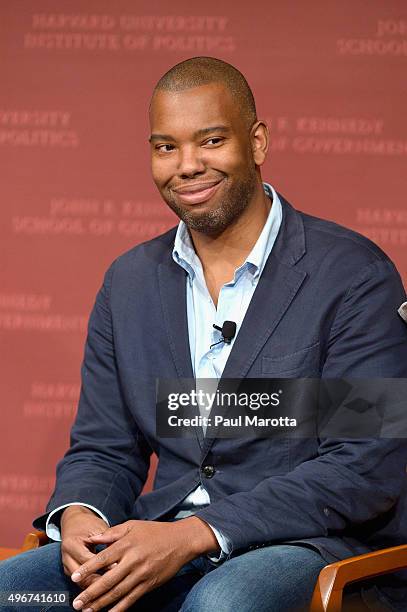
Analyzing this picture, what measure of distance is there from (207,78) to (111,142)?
1.24 meters

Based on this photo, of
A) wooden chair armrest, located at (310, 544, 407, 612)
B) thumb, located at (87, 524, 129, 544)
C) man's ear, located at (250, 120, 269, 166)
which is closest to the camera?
wooden chair armrest, located at (310, 544, 407, 612)

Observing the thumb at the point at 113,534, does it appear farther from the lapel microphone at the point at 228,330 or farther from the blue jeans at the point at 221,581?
the lapel microphone at the point at 228,330

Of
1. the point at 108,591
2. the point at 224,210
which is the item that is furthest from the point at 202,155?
the point at 108,591

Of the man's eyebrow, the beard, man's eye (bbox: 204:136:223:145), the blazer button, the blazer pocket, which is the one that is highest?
the man's eyebrow

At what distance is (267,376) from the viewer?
220cm

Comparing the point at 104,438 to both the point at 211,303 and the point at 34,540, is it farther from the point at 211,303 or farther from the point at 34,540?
the point at 211,303

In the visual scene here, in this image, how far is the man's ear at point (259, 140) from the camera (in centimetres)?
244

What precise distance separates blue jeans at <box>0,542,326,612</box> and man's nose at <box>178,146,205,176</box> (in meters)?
0.83

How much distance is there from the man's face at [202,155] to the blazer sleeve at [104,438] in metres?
0.31

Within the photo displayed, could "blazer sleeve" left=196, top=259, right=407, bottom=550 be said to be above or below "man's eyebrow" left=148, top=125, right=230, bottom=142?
below

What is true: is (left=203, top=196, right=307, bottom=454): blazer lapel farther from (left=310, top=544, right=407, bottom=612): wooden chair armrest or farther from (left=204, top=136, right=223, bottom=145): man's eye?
(left=310, top=544, right=407, bottom=612): wooden chair armrest

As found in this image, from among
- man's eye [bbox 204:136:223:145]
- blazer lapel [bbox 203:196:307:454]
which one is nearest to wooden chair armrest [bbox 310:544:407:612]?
blazer lapel [bbox 203:196:307:454]

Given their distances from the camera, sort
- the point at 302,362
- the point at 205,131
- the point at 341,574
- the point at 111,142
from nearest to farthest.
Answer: the point at 341,574 → the point at 302,362 → the point at 205,131 → the point at 111,142

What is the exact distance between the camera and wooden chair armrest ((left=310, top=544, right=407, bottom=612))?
183cm
